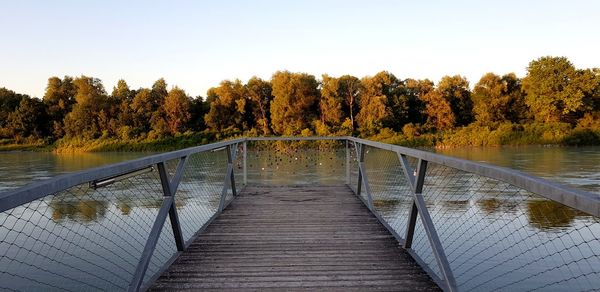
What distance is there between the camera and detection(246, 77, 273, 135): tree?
53.2 metres

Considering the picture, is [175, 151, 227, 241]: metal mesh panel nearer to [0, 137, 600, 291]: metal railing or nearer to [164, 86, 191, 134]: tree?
[0, 137, 600, 291]: metal railing

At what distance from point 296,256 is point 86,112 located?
58.3m

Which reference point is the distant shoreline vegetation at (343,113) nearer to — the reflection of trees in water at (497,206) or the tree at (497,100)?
the tree at (497,100)

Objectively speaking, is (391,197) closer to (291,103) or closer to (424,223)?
(424,223)

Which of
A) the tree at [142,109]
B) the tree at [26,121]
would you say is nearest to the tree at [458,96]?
the tree at [142,109]

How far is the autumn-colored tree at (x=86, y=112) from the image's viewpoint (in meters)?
55.5

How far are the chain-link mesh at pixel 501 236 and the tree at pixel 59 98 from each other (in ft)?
176

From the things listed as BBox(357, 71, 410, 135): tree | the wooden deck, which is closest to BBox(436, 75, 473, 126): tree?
BBox(357, 71, 410, 135): tree

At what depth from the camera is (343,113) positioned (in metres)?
50.4

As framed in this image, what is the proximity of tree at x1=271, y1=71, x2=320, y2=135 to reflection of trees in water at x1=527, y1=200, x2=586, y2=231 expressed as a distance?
121 ft

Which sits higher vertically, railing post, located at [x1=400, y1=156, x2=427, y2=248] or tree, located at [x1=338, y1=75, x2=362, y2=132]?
tree, located at [x1=338, y1=75, x2=362, y2=132]

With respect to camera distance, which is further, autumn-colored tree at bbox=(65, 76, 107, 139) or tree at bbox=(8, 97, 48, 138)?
tree at bbox=(8, 97, 48, 138)

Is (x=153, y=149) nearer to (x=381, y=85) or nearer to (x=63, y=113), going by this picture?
(x=63, y=113)

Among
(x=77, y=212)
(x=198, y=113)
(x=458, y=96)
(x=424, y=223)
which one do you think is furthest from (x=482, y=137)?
(x=424, y=223)
